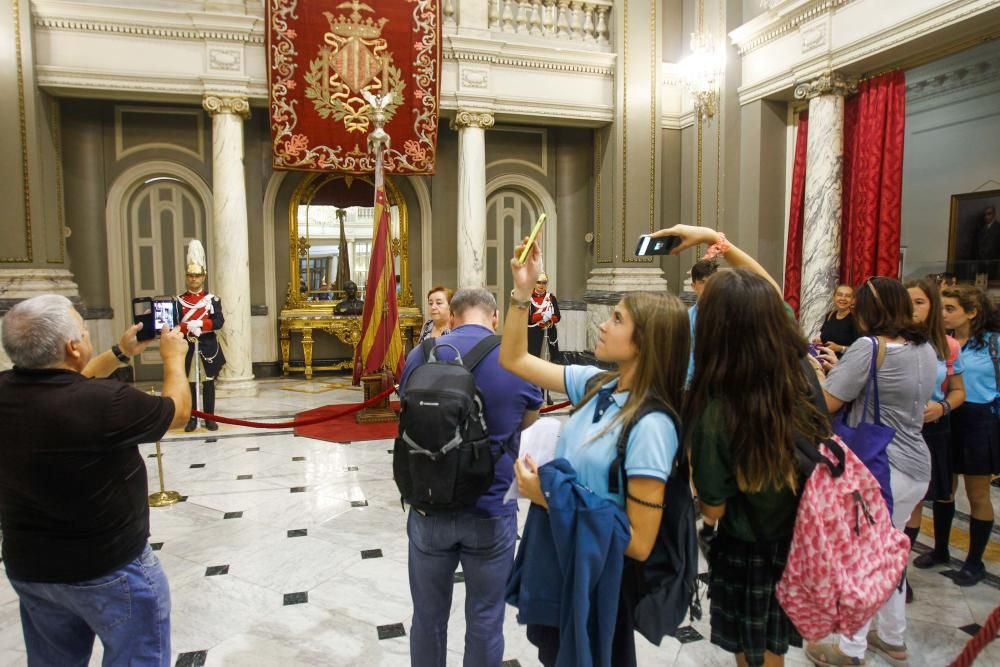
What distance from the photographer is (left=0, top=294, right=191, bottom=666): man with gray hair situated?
178 centimetres

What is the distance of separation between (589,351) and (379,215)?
511cm

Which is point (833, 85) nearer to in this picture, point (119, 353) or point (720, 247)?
point (720, 247)

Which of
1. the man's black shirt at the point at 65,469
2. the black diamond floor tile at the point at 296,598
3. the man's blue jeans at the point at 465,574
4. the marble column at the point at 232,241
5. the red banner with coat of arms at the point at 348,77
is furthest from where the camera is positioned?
the marble column at the point at 232,241

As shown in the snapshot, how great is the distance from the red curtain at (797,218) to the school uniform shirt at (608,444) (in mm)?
6765

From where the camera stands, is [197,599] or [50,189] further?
[50,189]

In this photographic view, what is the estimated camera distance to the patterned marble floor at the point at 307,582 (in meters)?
2.95

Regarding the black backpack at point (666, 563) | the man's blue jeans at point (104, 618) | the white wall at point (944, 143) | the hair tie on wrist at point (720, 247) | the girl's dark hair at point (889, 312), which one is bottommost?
the man's blue jeans at point (104, 618)

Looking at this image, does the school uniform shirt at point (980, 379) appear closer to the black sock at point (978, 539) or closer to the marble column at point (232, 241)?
the black sock at point (978, 539)

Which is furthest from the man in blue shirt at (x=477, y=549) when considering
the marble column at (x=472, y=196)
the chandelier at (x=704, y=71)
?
the marble column at (x=472, y=196)

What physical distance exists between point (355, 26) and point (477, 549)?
8241mm

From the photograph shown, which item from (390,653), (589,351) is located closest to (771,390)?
(390,653)

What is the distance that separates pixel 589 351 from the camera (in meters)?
11.0

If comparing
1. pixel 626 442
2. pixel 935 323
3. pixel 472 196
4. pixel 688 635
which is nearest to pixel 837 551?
pixel 626 442

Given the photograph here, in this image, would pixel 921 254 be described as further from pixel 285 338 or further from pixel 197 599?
pixel 197 599
